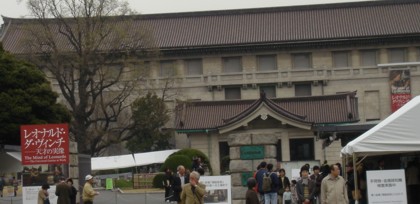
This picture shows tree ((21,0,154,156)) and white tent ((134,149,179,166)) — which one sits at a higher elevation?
tree ((21,0,154,156))

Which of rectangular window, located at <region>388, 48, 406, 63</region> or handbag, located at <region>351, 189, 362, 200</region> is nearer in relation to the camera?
handbag, located at <region>351, 189, 362, 200</region>

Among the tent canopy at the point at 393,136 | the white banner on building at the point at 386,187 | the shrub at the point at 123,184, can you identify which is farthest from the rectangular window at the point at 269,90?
the white banner on building at the point at 386,187

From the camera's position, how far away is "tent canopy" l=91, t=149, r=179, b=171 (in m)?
62.8

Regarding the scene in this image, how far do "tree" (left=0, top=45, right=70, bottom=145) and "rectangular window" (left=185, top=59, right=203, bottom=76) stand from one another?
35.4m

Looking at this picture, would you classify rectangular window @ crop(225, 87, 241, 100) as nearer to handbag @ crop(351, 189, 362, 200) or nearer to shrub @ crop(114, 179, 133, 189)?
shrub @ crop(114, 179, 133, 189)

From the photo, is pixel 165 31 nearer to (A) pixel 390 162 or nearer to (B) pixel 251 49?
(B) pixel 251 49

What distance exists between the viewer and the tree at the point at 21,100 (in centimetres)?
4066

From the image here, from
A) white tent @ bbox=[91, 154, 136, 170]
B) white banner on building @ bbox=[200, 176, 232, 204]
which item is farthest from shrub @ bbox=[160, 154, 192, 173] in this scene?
white banner on building @ bbox=[200, 176, 232, 204]

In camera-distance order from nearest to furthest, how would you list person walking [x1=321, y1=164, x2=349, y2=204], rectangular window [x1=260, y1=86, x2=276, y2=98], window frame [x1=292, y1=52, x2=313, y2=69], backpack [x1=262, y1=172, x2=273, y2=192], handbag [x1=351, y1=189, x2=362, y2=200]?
person walking [x1=321, y1=164, x2=349, y2=204] → handbag [x1=351, y1=189, x2=362, y2=200] → backpack [x1=262, y1=172, x2=273, y2=192] → rectangular window [x1=260, y1=86, x2=276, y2=98] → window frame [x1=292, y1=52, x2=313, y2=69]

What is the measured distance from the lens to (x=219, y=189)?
80.1ft

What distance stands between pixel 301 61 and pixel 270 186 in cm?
5362

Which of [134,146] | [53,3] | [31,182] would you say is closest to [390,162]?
[31,182]

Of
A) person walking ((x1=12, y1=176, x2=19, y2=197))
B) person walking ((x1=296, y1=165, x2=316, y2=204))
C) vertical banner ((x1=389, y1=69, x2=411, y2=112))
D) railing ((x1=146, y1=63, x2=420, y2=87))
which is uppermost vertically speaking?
railing ((x1=146, y1=63, x2=420, y2=87))

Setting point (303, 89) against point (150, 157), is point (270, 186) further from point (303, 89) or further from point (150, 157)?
point (303, 89)
